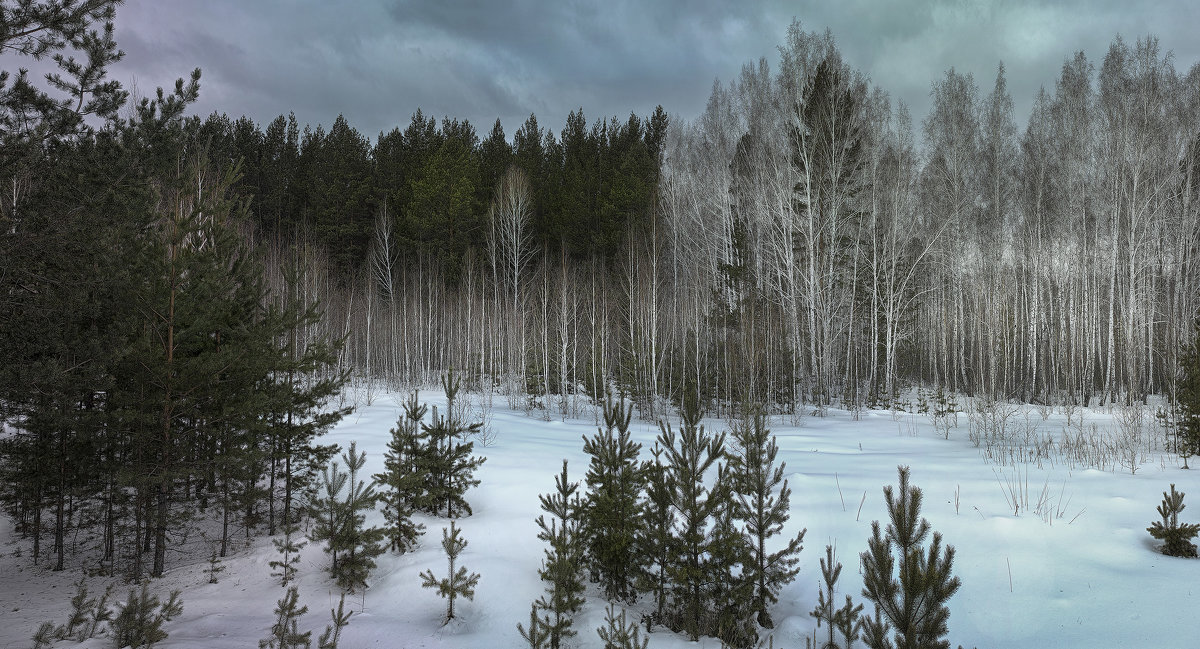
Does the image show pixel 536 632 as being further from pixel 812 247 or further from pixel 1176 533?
pixel 812 247

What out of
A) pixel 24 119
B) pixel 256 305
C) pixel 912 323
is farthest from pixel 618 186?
pixel 24 119

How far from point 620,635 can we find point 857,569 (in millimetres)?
2502

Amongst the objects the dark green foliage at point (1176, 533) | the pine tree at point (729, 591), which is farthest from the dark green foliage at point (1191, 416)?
the pine tree at point (729, 591)

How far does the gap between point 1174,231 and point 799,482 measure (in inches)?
878

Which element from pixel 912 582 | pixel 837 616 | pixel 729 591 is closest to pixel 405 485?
pixel 729 591

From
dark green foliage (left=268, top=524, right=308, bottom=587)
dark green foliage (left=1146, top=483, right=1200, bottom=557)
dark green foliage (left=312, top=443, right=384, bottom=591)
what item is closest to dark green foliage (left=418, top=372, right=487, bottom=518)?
dark green foliage (left=312, top=443, right=384, bottom=591)

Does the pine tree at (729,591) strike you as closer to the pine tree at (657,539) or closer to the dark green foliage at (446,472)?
the pine tree at (657,539)

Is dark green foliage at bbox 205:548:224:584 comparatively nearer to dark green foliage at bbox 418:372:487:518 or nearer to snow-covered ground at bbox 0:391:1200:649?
snow-covered ground at bbox 0:391:1200:649

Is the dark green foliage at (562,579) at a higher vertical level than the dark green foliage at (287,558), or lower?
higher

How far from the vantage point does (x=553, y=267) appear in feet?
83.5

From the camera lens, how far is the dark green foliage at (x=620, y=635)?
371 centimetres

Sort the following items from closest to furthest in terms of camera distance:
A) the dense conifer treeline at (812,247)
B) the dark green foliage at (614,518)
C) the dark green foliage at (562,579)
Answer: the dark green foliage at (562,579)
the dark green foliage at (614,518)
the dense conifer treeline at (812,247)

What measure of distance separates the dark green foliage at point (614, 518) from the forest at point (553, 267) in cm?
106

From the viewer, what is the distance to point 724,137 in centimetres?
2070
